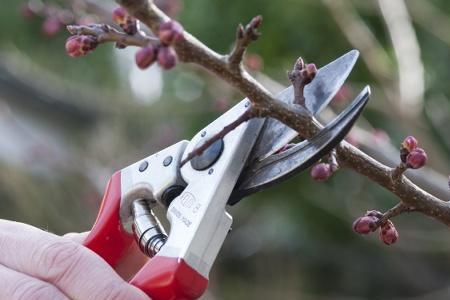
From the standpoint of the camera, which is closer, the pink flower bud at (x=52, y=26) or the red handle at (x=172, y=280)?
the red handle at (x=172, y=280)

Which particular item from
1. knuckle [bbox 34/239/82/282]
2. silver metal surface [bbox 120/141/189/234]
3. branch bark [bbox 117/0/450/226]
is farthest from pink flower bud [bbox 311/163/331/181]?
knuckle [bbox 34/239/82/282]

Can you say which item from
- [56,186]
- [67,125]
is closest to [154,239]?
[56,186]

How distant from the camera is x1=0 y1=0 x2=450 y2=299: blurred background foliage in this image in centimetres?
325

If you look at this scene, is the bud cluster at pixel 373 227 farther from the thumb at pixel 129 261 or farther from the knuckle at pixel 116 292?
the thumb at pixel 129 261

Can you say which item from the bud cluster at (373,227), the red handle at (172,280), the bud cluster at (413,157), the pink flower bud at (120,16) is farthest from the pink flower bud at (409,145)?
the pink flower bud at (120,16)

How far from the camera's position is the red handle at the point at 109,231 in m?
1.54

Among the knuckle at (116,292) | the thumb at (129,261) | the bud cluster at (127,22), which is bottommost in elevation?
the thumb at (129,261)

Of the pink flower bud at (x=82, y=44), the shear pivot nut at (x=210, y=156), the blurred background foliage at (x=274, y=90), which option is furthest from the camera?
the blurred background foliage at (x=274, y=90)

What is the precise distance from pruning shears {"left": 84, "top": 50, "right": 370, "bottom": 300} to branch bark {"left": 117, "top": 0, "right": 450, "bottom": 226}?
54mm

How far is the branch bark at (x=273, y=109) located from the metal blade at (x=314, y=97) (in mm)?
106

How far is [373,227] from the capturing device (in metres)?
1.25

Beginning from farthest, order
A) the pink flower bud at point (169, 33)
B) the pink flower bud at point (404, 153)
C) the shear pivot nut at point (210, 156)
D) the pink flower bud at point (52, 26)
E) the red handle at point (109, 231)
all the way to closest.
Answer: the pink flower bud at point (52, 26) < the red handle at point (109, 231) < the shear pivot nut at point (210, 156) < the pink flower bud at point (404, 153) < the pink flower bud at point (169, 33)

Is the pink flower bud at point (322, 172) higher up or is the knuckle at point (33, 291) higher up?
the pink flower bud at point (322, 172)

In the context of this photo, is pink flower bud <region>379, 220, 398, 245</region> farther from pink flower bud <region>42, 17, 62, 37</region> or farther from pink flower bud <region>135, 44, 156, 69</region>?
pink flower bud <region>42, 17, 62, 37</region>
